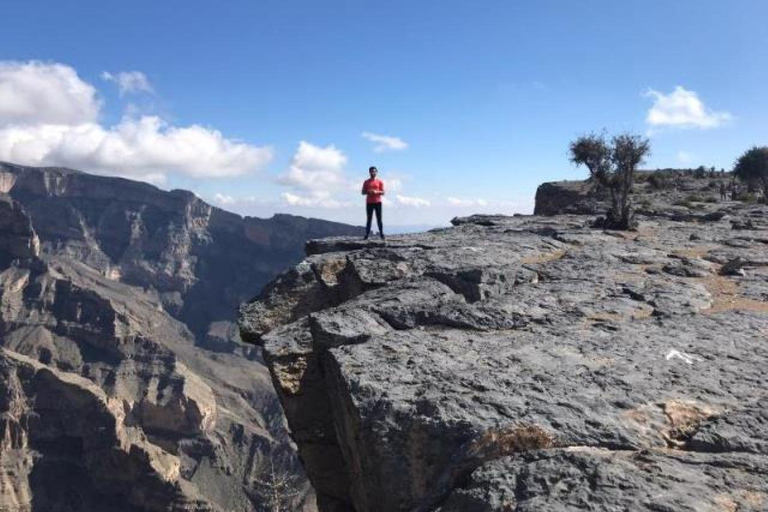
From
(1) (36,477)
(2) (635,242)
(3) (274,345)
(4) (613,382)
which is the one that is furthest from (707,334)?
(1) (36,477)

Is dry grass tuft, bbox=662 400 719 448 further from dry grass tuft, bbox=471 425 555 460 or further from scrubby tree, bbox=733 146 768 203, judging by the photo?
scrubby tree, bbox=733 146 768 203

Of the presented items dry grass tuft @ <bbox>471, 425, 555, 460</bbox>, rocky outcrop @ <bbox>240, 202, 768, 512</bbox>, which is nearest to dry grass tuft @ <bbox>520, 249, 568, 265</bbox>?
rocky outcrop @ <bbox>240, 202, 768, 512</bbox>

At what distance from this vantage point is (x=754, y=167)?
243ft

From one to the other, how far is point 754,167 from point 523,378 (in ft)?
261

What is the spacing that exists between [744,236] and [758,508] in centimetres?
2508

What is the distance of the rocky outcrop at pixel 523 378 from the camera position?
6629 mm

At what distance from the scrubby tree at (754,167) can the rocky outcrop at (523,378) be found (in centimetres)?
6442

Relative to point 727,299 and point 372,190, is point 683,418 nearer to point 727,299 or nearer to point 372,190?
point 727,299

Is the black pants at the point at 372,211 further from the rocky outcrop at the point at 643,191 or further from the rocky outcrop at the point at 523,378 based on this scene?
the rocky outcrop at the point at 643,191

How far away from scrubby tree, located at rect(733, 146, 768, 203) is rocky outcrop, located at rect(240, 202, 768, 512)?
64.4 metres

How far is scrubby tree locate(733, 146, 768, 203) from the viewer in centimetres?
7344

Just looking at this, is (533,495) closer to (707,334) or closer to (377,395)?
(377,395)

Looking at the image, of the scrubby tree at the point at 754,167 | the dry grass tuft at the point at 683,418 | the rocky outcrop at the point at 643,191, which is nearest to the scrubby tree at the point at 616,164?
the rocky outcrop at the point at 643,191

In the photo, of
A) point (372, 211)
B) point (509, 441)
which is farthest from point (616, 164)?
point (509, 441)
